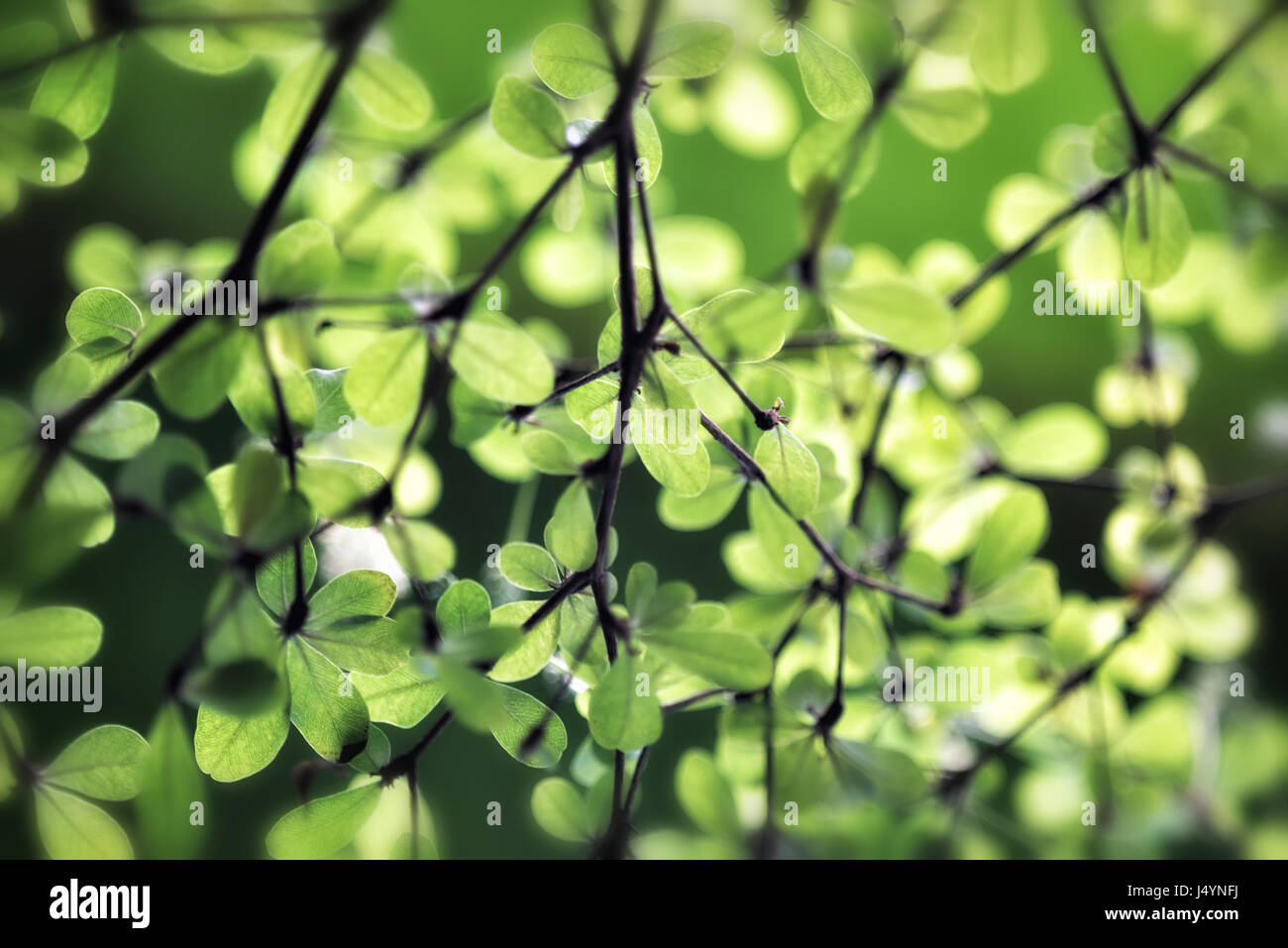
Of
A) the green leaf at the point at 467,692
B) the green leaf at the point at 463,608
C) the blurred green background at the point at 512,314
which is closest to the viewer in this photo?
the green leaf at the point at 467,692

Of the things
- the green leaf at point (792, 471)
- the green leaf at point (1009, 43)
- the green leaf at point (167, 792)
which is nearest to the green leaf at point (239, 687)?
the green leaf at point (167, 792)

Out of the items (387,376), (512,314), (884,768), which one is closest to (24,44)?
(387,376)

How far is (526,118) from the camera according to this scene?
0.38m

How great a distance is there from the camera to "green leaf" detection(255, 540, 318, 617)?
16.1 inches

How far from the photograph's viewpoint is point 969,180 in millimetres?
1250

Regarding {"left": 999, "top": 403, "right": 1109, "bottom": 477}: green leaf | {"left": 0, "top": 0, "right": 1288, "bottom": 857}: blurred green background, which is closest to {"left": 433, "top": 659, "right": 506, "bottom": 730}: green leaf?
{"left": 999, "top": 403, "right": 1109, "bottom": 477}: green leaf

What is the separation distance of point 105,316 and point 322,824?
0.91ft

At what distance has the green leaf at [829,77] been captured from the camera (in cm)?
41

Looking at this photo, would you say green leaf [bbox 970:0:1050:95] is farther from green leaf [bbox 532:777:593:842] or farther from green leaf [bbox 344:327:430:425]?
green leaf [bbox 532:777:593:842]

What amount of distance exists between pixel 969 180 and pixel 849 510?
859mm

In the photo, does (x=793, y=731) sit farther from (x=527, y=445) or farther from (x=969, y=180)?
(x=969, y=180)

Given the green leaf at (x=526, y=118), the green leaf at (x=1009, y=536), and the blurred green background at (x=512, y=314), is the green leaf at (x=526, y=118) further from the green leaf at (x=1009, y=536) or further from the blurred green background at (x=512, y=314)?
the blurred green background at (x=512, y=314)

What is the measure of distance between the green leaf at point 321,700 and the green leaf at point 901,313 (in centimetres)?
30

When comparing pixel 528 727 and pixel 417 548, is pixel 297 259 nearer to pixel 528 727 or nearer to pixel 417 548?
pixel 417 548
